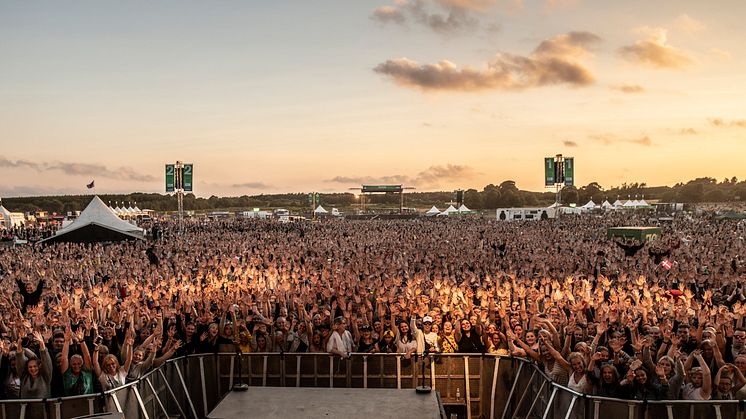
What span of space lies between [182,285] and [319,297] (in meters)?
4.74

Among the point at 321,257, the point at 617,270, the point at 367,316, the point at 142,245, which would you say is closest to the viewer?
the point at 367,316

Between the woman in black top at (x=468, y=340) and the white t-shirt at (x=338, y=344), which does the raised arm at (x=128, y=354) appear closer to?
the white t-shirt at (x=338, y=344)

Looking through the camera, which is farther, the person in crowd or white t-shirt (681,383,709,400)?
the person in crowd

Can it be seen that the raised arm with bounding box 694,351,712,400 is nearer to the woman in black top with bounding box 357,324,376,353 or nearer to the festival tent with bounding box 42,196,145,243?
the woman in black top with bounding box 357,324,376,353

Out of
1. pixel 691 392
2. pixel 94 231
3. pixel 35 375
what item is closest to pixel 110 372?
pixel 35 375

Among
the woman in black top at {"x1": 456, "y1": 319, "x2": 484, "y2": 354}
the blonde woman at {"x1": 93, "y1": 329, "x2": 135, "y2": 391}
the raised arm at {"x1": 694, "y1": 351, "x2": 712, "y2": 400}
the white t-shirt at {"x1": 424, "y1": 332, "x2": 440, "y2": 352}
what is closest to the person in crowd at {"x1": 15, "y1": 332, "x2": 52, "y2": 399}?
the blonde woman at {"x1": 93, "y1": 329, "x2": 135, "y2": 391}

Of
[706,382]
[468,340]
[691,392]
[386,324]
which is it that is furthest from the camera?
[386,324]

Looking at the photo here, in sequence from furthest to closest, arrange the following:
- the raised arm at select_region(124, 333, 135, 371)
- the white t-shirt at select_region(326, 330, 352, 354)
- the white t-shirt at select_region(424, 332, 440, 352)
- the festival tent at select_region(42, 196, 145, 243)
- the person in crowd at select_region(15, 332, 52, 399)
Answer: the festival tent at select_region(42, 196, 145, 243) → the white t-shirt at select_region(424, 332, 440, 352) → the white t-shirt at select_region(326, 330, 352, 354) → the raised arm at select_region(124, 333, 135, 371) → the person in crowd at select_region(15, 332, 52, 399)

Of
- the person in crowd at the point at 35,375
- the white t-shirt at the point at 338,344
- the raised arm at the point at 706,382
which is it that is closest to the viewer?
the raised arm at the point at 706,382

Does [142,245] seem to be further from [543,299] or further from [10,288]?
[543,299]

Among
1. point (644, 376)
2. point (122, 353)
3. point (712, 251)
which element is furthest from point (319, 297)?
point (712, 251)

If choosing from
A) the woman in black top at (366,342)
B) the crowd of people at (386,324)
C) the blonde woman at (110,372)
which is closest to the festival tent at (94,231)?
the crowd of people at (386,324)

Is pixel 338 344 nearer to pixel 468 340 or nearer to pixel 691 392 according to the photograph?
pixel 468 340

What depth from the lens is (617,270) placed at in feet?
66.9
